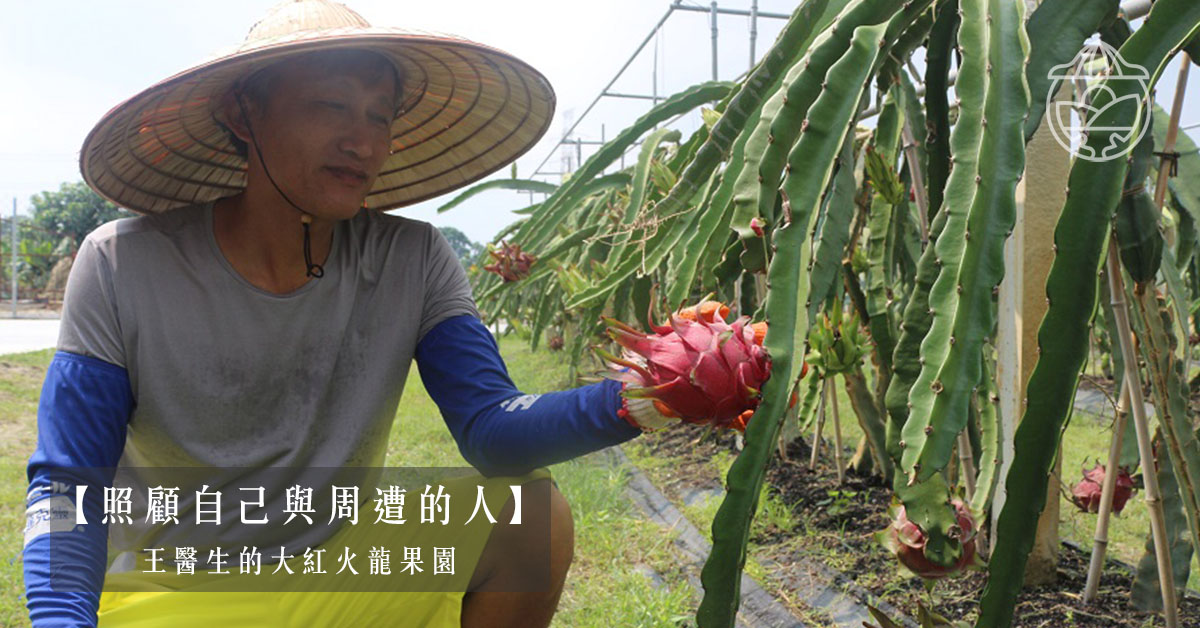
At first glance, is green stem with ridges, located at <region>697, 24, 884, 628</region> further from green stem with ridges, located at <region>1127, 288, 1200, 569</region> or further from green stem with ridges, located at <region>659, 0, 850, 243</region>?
green stem with ridges, located at <region>1127, 288, 1200, 569</region>

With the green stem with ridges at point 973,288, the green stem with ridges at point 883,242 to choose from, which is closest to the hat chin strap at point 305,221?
the green stem with ridges at point 973,288

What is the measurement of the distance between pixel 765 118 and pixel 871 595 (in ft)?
3.27

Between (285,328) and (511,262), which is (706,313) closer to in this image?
(285,328)

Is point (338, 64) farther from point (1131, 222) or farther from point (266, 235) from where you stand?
point (1131, 222)

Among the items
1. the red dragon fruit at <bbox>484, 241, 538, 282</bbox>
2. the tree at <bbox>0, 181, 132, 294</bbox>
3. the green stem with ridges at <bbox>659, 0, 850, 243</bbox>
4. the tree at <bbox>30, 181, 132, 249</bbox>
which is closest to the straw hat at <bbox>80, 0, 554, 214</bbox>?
the green stem with ridges at <bbox>659, 0, 850, 243</bbox>

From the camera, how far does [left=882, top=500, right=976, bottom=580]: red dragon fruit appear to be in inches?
41.2

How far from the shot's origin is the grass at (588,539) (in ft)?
5.37

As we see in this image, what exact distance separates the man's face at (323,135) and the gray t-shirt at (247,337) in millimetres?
139

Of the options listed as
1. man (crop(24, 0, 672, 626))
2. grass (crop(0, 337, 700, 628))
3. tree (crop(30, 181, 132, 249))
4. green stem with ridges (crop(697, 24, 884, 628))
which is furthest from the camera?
tree (crop(30, 181, 132, 249))

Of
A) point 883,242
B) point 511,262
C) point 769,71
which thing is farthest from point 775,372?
point 511,262

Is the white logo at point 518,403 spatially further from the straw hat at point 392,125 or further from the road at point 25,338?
the road at point 25,338

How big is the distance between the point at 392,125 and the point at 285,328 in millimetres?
387

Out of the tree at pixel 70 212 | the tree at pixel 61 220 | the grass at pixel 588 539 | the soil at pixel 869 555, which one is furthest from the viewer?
the tree at pixel 70 212

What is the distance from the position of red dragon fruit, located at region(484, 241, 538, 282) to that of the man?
3.94ft
